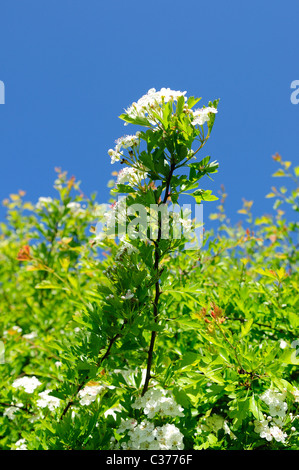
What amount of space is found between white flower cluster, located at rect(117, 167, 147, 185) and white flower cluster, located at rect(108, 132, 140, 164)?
58 mm

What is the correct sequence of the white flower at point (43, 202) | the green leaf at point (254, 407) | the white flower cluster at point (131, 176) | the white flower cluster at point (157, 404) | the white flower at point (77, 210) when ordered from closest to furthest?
the green leaf at point (254, 407) → the white flower cluster at point (157, 404) → the white flower cluster at point (131, 176) → the white flower at point (43, 202) → the white flower at point (77, 210)

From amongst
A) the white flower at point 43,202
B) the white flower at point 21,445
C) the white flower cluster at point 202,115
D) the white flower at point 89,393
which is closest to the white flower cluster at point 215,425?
the white flower at point 89,393

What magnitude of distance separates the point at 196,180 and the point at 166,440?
999 mm

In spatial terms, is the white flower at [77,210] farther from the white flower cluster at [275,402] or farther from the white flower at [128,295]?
the white flower cluster at [275,402]

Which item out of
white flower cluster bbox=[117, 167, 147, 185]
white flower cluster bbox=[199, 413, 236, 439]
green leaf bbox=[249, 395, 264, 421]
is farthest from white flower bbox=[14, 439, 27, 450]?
white flower cluster bbox=[117, 167, 147, 185]

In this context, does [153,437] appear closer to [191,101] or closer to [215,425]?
[215,425]

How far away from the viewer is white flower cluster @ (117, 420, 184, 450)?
146 cm

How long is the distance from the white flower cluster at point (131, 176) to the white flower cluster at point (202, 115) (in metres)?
0.29

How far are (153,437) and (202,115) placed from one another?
1237mm

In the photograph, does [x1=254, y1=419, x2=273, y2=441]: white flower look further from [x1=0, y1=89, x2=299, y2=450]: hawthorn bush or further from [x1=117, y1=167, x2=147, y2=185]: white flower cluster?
[x1=117, y1=167, x2=147, y2=185]: white flower cluster

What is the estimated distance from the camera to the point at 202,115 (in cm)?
152

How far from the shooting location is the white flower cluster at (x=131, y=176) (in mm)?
1607

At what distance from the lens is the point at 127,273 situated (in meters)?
1.48

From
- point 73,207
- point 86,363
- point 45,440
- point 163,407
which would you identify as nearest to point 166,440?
point 163,407
